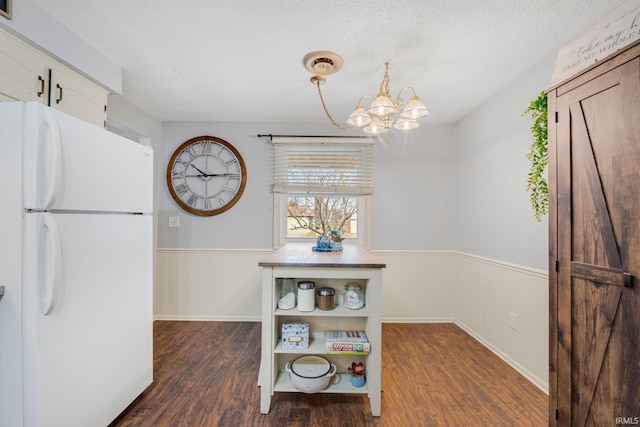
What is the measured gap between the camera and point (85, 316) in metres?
1.47

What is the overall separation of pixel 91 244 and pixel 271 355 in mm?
1151

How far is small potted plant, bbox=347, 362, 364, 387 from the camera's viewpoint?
185cm

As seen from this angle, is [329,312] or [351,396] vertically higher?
[329,312]

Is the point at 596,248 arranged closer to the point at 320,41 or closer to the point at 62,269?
the point at 320,41

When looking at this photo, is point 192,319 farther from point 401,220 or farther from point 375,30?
point 375,30

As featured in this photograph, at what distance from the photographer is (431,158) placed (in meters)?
3.53

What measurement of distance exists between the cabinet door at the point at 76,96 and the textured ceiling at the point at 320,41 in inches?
10.9

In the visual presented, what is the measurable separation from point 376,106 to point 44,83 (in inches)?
75.7

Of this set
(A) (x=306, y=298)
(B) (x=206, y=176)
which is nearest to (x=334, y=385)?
(A) (x=306, y=298)

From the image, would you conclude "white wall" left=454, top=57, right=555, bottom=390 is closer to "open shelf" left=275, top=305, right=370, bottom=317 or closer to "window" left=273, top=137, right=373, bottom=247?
"window" left=273, top=137, right=373, bottom=247

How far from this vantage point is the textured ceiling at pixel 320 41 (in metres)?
1.62

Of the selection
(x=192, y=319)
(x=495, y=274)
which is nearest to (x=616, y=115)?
(x=495, y=274)

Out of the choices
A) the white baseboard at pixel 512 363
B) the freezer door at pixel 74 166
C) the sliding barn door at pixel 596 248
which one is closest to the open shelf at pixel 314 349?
the sliding barn door at pixel 596 248

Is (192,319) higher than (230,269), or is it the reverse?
(230,269)
